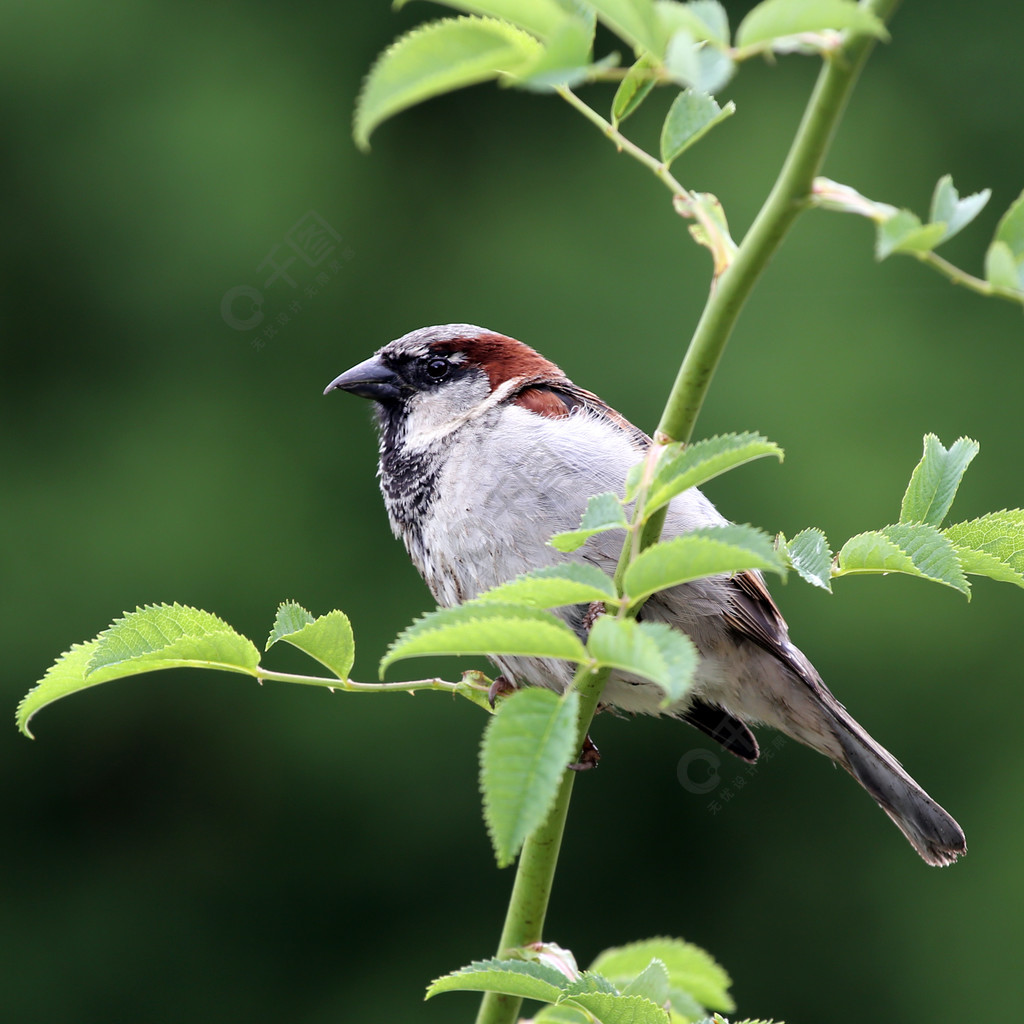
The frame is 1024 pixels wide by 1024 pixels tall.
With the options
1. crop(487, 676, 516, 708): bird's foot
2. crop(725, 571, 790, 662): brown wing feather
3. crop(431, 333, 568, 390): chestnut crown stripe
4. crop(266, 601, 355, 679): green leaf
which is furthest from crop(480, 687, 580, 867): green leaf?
crop(431, 333, 568, 390): chestnut crown stripe

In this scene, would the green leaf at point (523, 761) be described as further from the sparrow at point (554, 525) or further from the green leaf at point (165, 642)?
the sparrow at point (554, 525)

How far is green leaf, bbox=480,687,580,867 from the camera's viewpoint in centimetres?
75

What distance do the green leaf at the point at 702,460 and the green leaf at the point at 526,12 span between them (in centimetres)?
29

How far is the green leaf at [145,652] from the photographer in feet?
3.66

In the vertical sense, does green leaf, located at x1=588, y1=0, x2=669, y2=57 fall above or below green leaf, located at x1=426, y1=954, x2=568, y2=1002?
above

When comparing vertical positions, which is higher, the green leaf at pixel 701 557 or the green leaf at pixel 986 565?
the green leaf at pixel 701 557

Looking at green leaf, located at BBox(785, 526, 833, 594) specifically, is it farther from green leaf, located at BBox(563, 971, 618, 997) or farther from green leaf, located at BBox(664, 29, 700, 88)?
green leaf, located at BBox(664, 29, 700, 88)

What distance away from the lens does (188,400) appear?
5.44 metres

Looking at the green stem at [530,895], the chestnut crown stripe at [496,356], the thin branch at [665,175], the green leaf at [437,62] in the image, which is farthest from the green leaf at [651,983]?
the chestnut crown stripe at [496,356]

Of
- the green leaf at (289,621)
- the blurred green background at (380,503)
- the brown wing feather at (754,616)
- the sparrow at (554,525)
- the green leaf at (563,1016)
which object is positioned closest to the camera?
the green leaf at (563,1016)

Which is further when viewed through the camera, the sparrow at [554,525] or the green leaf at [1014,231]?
the sparrow at [554,525]

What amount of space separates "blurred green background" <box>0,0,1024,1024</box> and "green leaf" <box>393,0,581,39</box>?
153 inches

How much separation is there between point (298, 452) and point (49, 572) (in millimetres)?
1109

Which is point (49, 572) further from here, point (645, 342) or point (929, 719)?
point (929, 719)
